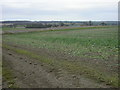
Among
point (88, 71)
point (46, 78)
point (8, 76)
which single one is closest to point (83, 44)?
point (88, 71)

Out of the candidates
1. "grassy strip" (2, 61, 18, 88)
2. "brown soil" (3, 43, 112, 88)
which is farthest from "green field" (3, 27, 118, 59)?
"grassy strip" (2, 61, 18, 88)

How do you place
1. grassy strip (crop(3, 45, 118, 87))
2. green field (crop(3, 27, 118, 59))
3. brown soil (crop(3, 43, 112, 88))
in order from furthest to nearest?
green field (crop(3, 27, 118, 59))
grassy strip (crop(3, 45, 118, 87))
brown soil (crop(3, 43, 112, 88))

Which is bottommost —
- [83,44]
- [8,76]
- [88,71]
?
[8,76]

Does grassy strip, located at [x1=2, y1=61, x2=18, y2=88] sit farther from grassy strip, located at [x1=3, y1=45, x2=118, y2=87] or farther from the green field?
the green field

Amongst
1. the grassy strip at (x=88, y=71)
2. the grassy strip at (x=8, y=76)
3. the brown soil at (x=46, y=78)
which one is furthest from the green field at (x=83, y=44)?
the grassy strip at (x=8, y=76)

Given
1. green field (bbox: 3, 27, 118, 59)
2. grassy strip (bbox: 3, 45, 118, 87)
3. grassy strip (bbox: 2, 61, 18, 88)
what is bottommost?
grassy strip (bbox: 2, 61, 18, 88)

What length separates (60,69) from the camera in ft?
38.5

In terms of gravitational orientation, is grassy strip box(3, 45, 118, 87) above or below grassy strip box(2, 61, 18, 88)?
above

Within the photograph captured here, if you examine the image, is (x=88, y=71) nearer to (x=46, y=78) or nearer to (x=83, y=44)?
(x=46, y=78)

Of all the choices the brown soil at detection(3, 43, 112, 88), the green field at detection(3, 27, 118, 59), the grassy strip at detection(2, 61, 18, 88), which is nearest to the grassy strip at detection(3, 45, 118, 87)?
the brown soil at detection(3, 43, 112, 88)

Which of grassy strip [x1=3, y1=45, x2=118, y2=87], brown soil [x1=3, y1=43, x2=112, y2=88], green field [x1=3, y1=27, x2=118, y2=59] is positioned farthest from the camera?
green field [x1=3, y1=27, x2=118, y2=59]

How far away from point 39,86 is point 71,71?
268cm

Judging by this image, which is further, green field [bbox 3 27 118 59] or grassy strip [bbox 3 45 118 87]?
green field [bbox 3 27 118 59]

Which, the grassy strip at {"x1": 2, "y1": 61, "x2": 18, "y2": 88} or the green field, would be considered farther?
the green field
